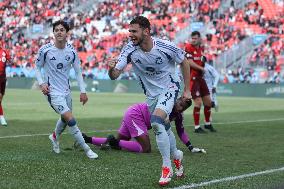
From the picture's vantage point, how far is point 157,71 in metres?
7.93

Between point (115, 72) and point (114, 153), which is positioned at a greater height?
point (115, 72)

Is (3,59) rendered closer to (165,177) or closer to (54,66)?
(54,66)

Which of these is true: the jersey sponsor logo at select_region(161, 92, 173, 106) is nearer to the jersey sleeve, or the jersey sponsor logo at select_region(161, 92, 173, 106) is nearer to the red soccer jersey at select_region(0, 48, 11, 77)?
the jersey sleeve

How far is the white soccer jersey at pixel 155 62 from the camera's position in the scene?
7.80m

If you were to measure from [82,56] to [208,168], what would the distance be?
134ft

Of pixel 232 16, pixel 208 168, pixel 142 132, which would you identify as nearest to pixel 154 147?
pixel 142 132

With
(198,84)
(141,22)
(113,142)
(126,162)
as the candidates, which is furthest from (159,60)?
(198,84)

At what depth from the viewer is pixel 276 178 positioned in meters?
7.87

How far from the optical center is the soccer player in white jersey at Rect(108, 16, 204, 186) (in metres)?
7.50

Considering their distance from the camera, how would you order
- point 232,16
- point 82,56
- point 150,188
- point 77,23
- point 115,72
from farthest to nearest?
point 77,23
point 82,56
point 232,16
point 115,72
point 150,188

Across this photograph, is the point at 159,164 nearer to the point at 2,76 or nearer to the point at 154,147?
the point at 154,147

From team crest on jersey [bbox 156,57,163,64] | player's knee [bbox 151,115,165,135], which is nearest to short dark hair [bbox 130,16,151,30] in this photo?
team crest on jersey [bbox 156,57,163,64]

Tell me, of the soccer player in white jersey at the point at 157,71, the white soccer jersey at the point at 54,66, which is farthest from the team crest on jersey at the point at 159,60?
the white soccer jersey at the point at 54,66

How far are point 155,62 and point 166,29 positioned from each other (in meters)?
38.8
